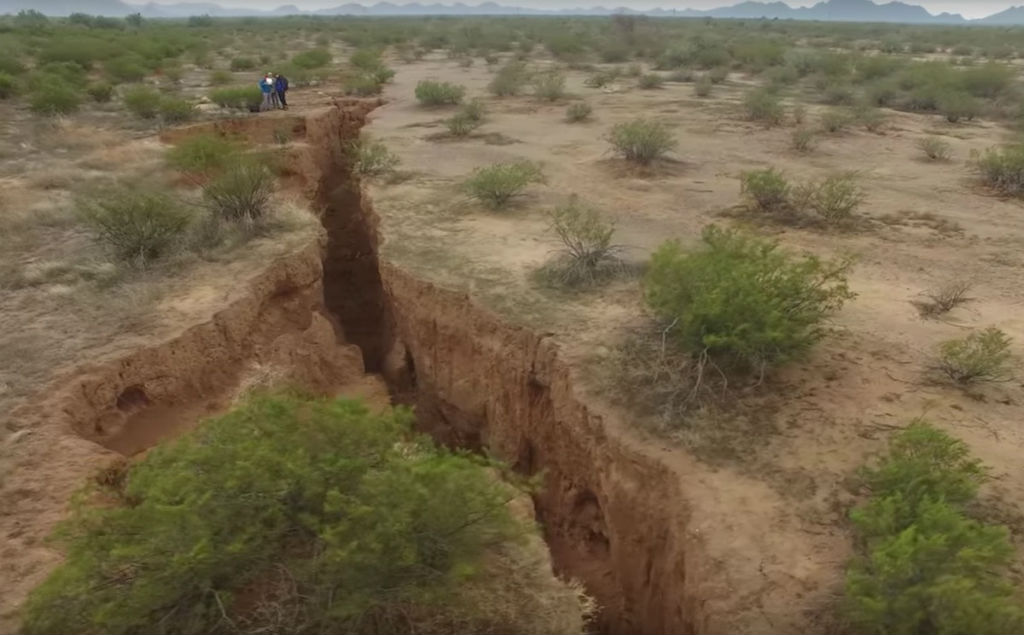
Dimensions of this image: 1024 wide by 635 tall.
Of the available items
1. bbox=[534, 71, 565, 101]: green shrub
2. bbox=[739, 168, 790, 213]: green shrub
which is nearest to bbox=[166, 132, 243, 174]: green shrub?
bbox=[739, 168, 790, 213]: green shrub

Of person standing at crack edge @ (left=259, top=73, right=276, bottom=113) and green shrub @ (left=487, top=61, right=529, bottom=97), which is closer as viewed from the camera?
person standing at crack edge @ (left=259, top=73, right=276, bottom=113)

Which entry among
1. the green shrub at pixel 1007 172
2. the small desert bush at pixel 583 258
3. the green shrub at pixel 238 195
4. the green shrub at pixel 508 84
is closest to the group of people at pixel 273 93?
the green shrub at pixel 508 84

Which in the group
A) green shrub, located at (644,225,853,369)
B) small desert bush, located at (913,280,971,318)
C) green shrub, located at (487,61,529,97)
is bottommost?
small desert bush, located at (913,280,971,318)

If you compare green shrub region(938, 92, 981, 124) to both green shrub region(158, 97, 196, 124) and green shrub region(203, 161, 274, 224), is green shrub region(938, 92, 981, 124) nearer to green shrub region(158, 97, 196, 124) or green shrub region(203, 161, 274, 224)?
green shrub region(203, 161, 274, 224)

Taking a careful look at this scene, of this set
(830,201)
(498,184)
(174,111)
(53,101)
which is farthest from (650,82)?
(53,101)

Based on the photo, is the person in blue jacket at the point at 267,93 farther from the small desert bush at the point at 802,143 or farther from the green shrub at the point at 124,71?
the small desert bush at the point at 802,143
